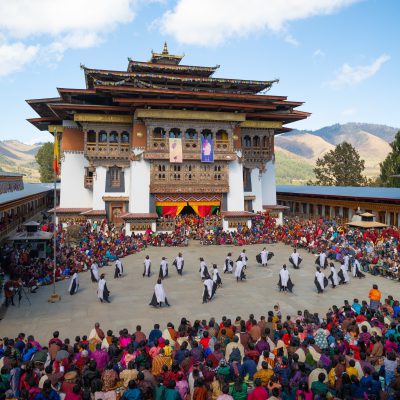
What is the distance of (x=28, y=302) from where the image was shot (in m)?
16.0

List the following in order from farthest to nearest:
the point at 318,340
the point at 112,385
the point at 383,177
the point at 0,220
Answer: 1. the point at 383,177
2. the point at 0,220
3. the point at 318,340
4. the point at 112,385

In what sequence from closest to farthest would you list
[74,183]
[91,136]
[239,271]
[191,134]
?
[239,271], [191,134], [74,183], [91,136]

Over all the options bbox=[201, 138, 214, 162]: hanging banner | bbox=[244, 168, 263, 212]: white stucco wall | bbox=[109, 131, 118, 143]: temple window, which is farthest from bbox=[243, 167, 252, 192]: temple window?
bbox=[109, 131, 118, 143]: temple window

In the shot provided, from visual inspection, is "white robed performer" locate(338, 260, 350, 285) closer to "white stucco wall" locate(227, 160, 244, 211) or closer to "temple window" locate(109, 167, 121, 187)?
"white stucco wall" locate(227, 160, 244, 211)

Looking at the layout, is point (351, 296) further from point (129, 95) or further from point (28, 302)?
point (129, 95)

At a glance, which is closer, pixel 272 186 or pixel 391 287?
pixel 391 287

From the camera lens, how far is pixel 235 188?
109 feet

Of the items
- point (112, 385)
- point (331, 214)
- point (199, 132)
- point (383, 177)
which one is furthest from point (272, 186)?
point (112, 385)

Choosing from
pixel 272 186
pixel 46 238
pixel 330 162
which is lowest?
pixel 46 238

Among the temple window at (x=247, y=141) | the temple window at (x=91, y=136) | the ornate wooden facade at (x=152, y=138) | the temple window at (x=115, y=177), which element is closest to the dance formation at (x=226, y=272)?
the ornate wooden facade at (x=152, y=138)

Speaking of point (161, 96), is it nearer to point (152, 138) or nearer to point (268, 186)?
point (152, 138)

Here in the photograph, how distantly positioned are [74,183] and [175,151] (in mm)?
10146

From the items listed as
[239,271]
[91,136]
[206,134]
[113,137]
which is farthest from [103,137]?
[239,271]

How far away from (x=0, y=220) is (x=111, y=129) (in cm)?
1184
